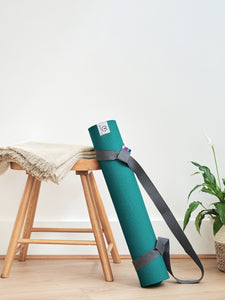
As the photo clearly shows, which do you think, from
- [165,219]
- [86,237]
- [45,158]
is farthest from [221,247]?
[45,158]

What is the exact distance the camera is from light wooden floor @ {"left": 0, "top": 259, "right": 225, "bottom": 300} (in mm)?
1026

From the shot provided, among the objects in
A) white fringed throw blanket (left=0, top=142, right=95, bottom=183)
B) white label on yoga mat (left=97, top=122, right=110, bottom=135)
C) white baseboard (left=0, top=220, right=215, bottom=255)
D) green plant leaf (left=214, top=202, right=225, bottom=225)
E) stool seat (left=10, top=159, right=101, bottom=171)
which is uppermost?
white label on yoga mat (left=97, top=122, right=110, bottom=135)

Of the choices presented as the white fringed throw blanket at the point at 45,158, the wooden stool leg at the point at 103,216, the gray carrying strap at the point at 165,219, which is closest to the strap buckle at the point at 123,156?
the gray carrying strap at the point at 165,219

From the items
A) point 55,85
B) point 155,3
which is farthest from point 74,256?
point 155,3

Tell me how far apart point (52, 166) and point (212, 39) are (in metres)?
0.96

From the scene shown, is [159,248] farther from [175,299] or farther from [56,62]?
[56,62]

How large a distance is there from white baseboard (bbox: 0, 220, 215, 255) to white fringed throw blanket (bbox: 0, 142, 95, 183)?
15.8 inches

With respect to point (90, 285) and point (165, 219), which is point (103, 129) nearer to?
point (165, 219)

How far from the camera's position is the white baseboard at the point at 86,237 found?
4.93 ft

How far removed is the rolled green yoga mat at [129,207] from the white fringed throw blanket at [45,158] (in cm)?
8

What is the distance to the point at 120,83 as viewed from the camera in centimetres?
159

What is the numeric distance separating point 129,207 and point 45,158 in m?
0.30

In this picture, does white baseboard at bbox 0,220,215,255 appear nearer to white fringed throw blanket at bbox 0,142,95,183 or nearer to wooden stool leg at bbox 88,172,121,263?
wooden stool leg at bbox 88,172,121,263


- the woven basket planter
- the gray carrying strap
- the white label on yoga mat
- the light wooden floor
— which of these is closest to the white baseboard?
the light wooden floor
